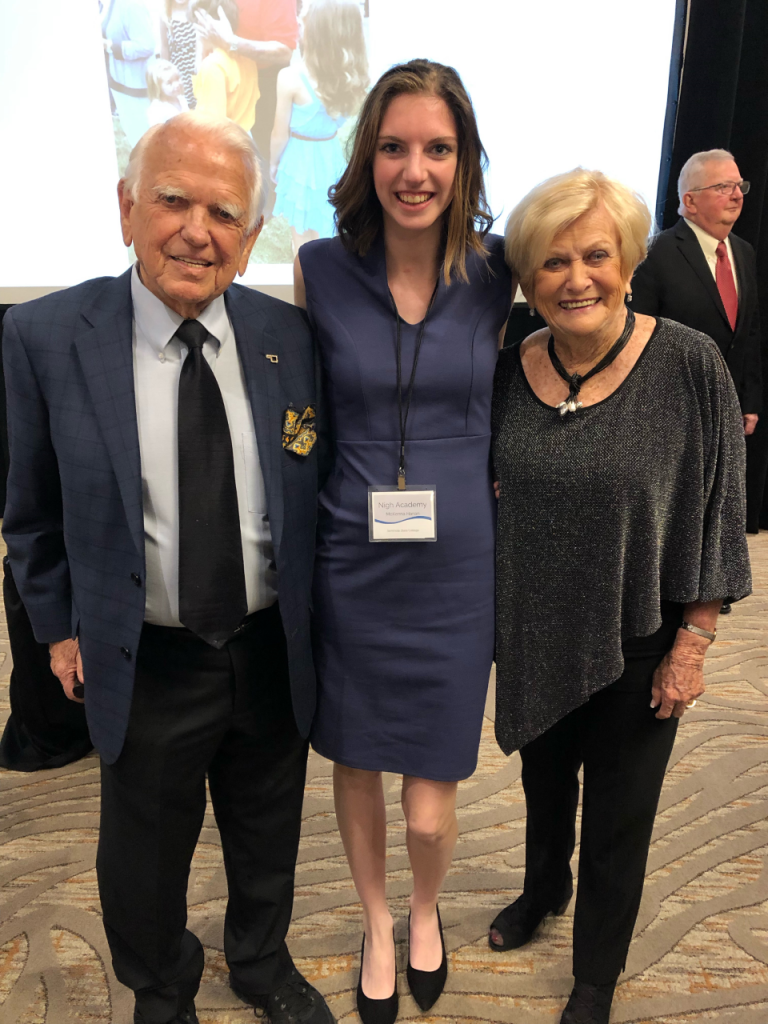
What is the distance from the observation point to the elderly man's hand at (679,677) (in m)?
1.40

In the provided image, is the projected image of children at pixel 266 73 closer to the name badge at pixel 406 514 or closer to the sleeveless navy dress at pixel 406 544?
the sleeveless navy dress at pixel 406 544

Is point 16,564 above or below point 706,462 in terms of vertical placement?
below

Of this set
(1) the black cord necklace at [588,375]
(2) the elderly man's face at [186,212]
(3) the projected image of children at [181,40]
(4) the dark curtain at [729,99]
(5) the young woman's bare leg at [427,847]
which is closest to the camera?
(2) the elderly man's face at [186,212]

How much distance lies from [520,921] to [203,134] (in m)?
1.80

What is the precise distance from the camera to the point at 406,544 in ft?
4.84

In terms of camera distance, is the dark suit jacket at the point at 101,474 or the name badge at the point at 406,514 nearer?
the dark suit jacket at the point at 101,474

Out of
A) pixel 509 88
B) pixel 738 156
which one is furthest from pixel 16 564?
pixel 738 156

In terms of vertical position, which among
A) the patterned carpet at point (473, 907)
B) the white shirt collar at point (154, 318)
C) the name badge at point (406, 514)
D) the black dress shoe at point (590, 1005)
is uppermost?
the white shirt collar at point (154, 318)

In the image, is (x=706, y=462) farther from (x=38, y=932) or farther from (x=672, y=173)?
(x=672, y=173)

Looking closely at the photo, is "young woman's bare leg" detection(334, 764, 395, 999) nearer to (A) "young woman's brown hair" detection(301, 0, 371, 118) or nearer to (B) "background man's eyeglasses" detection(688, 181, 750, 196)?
(B) "background man's eyeglasses" detection(688, 181, 750, 196)

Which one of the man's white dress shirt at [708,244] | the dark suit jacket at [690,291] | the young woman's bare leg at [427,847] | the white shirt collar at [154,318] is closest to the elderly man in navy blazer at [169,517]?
the white shirt collar at [154,318]

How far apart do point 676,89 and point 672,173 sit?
17.9 inches

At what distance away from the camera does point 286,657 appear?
1504 millimetres

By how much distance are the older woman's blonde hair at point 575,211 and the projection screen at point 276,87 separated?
2564 mm
